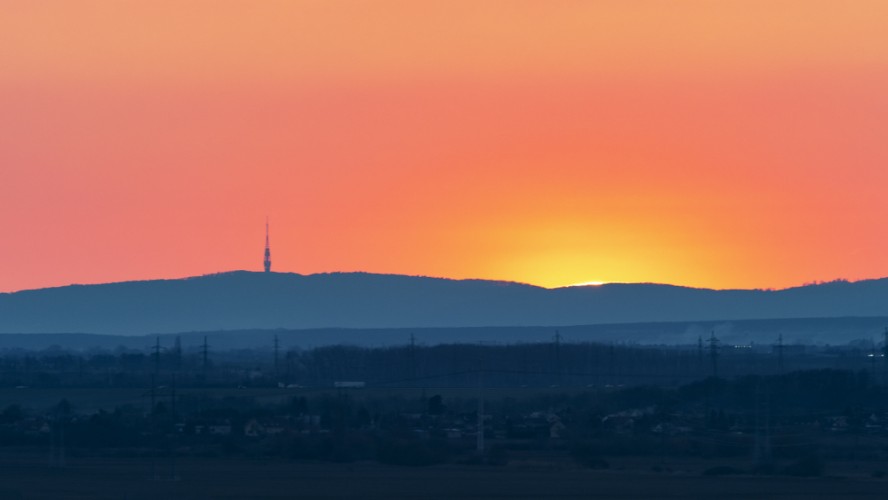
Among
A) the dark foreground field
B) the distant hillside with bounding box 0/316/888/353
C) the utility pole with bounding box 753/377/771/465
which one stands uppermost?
the distant hillside with bounding box 0/316/888/353

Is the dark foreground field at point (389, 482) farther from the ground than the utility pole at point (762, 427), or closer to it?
closer to it

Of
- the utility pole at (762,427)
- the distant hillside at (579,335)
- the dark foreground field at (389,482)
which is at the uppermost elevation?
the distant hillside at (579,335)

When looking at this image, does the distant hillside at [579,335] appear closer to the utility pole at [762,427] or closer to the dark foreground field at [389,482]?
the utility pole at [762,427]

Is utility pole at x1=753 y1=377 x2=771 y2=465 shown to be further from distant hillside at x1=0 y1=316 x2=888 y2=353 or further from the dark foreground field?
distant hillside at x1=0 y1=316 x2=888 y2=353

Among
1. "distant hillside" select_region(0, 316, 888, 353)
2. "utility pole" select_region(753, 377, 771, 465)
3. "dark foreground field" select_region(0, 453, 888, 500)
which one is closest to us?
"dark foreground field" select_region(0, 453, 888, 500)

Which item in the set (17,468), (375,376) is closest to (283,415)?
(17,468)

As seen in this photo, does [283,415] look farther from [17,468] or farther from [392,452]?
[17,468]

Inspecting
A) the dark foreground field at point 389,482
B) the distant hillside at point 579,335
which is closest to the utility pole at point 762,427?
the dark foreground field at point 389,482

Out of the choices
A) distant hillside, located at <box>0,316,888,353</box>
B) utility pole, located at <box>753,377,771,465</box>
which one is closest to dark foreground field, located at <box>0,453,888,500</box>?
utility pole, located at <box>753,377,771,465</box>

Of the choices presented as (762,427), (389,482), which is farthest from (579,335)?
(389,482)
